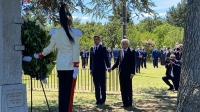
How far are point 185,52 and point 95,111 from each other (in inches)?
150

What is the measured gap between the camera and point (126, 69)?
28.9 feet

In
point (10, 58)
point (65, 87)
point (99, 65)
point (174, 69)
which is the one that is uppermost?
point (10, 58)

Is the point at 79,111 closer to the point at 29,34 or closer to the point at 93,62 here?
the point at 93,62

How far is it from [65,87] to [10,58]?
3.47 feet

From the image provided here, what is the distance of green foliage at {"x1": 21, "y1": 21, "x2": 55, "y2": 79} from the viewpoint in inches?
255

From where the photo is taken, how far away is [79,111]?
8438 mm

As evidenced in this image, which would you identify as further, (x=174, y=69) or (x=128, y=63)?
(x=174, y=69)

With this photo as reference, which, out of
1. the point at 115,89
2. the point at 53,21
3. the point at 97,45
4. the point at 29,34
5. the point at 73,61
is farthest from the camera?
the point at 115,89

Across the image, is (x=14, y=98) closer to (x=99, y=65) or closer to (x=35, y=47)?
(x=35, y=47)

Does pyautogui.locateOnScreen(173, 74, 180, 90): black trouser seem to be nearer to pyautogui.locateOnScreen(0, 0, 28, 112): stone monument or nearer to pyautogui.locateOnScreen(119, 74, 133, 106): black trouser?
pyautogui.locateOnScreen(119, 74, 133, 106): black trouser

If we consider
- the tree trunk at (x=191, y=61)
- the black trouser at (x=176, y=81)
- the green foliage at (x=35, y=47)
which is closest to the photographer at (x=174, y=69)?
the black trouser at (x=176, y=81)

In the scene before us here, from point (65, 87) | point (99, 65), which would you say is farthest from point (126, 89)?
point (65, 87)

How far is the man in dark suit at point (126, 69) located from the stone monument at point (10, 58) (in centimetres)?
328

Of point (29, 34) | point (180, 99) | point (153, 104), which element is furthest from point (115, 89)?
point (180, 99)
